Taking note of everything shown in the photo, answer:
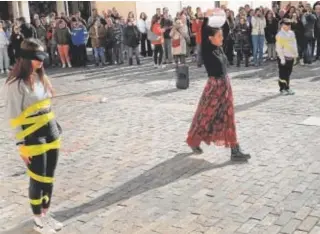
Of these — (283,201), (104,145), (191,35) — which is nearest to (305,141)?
(283,201)

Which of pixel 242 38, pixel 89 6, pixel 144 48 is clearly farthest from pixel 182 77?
pixel 89 6

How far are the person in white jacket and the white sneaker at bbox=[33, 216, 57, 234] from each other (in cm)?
1442

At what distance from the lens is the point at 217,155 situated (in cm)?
689

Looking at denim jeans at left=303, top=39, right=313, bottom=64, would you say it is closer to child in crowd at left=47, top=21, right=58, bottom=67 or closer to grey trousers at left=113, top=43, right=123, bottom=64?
grey trousers at left=113, top=43, right=123, bottom=64

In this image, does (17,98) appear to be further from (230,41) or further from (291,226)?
(230,41)

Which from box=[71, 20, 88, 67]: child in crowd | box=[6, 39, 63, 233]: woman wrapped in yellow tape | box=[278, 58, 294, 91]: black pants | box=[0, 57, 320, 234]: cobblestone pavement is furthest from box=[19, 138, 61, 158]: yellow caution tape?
box=[71, 20, 88, 67]: child in crowd

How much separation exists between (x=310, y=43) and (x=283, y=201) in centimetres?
1124

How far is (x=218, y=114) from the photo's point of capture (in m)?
6.51

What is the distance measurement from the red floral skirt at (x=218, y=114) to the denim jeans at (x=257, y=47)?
9.33m

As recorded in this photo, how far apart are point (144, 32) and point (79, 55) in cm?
255

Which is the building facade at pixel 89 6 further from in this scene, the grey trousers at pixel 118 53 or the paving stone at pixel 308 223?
the paving stone at pixel 308 223

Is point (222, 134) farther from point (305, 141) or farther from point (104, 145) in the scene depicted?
point (104, 145)

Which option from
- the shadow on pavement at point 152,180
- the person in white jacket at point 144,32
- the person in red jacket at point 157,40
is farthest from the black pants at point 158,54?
the shadow on pavement at point 152,180

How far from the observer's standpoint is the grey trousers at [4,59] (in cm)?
1717
